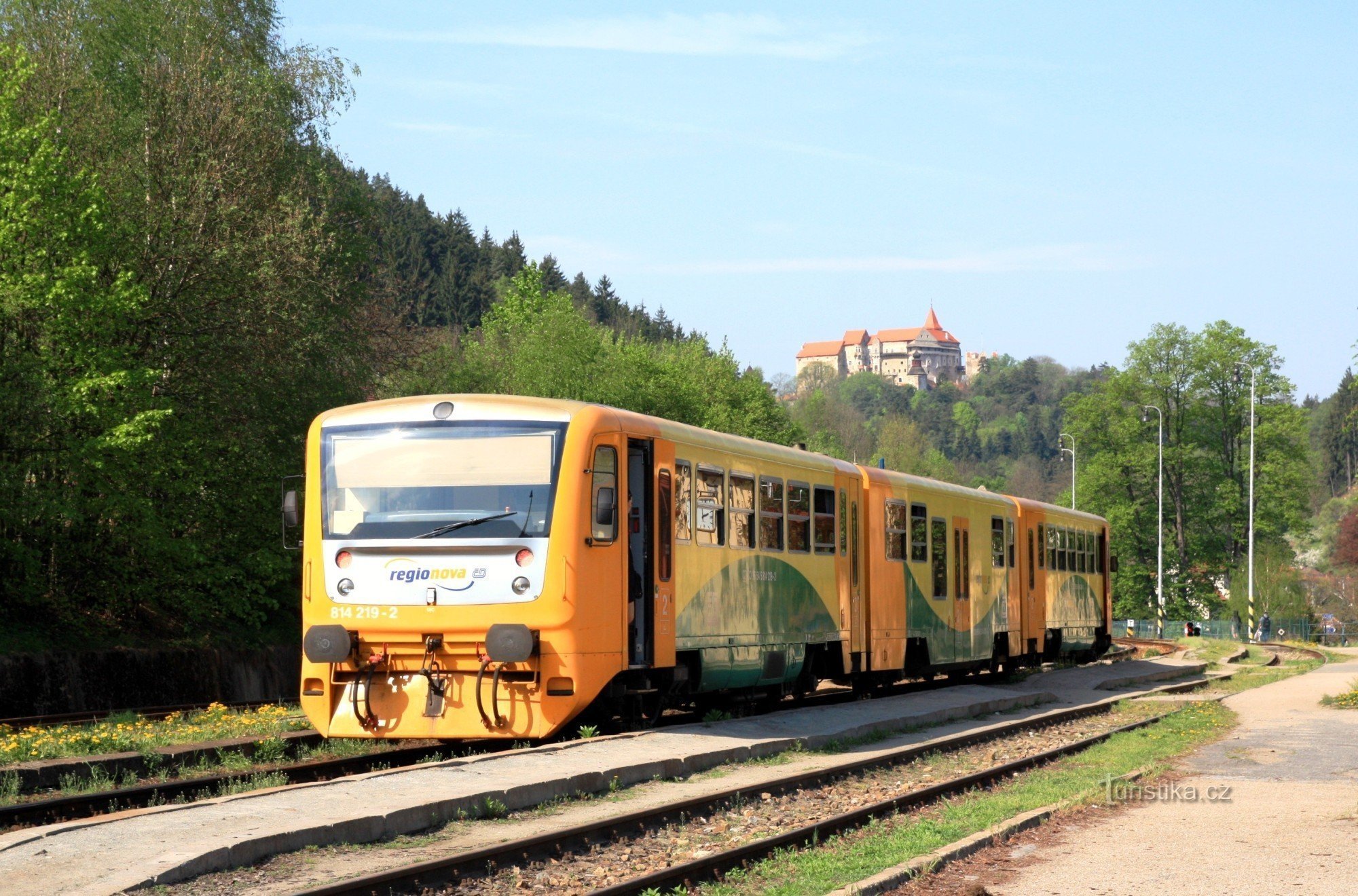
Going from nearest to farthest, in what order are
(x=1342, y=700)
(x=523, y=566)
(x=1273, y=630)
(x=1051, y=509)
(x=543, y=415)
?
1. (x=523, y=566)
2. (x=543, y=415)
3. (x=1342, y=700)
4. (x=1051, y=509)
5. (x=1273, y=630)

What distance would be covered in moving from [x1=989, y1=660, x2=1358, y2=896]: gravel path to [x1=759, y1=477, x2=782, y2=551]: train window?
5227 mm

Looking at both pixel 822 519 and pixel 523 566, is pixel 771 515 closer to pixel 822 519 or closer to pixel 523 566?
pixel 822 519

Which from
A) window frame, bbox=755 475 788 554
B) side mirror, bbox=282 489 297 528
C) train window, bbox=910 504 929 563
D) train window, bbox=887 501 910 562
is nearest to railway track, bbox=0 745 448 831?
side mirror, bbox=282 489 297 528

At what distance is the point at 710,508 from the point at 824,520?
4.00 meters

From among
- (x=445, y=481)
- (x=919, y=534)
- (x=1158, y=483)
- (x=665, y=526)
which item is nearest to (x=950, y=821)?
(x=665, y=526)

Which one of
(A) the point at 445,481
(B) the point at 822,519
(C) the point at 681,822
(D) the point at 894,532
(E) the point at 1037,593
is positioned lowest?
(C) the point at 681,822

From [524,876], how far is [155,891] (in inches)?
85.7

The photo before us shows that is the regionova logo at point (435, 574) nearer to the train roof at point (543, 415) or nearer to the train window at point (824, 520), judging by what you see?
the train roof at point (543, 415)

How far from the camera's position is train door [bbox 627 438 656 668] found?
51.0ft

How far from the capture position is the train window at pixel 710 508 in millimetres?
16938

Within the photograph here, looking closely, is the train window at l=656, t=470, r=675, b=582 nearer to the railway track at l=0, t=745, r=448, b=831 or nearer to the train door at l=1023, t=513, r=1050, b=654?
the railway track at l=0, t=745, r=448, b=831

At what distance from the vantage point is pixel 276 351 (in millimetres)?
31891

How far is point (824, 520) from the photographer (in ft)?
68.6

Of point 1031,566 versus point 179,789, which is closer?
point 179,789
